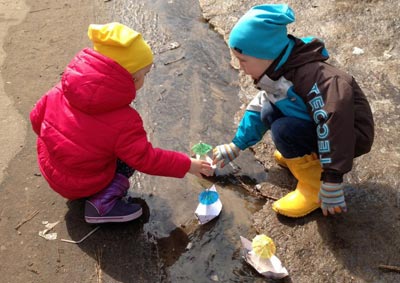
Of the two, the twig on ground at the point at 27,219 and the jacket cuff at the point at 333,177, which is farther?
the twig on ground at the point at 27,219

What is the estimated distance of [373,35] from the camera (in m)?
3.71

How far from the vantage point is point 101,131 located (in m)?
2.32

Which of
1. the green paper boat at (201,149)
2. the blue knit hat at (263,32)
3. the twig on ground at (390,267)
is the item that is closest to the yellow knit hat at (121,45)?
the blue knit hat at (263,32)

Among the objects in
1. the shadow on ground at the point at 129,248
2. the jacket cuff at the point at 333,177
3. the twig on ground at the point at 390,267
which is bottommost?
the shadow on ground at the point at 129,248

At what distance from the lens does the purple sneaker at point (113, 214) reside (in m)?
2.51

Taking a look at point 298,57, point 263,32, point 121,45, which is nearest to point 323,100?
point 298,57

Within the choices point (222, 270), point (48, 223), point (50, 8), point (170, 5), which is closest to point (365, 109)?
point (222, 270)

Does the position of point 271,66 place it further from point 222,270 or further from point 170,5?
point 170,5

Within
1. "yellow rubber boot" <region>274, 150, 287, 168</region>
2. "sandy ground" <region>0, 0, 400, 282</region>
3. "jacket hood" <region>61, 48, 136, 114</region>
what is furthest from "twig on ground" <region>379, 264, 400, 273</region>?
"jacket hood" <region>61, 48, 136, 114</region>

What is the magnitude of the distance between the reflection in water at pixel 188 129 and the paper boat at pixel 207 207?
4 centimetres

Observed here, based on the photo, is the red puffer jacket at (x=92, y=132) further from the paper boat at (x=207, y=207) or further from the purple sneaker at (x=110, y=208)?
the paper boat at (x=207, y=207)

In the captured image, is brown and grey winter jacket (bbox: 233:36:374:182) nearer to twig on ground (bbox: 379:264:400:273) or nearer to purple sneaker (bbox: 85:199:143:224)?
twig on ground (bbox: 379:264:400:273)

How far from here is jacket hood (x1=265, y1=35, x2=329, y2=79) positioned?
2.34 metres

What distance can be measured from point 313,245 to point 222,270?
0.48m
